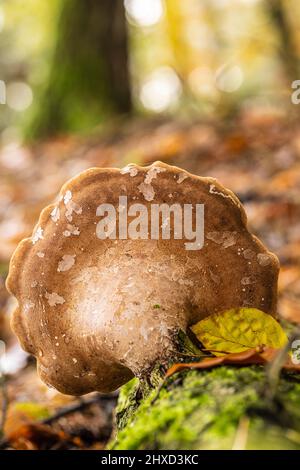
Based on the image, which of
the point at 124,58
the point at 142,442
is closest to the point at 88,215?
the point at 142,442

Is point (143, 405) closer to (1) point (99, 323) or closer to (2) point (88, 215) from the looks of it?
(1) point (99, 323)

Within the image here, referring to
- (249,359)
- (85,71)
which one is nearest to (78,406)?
(249,359)

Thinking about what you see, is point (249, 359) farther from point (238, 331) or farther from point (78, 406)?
point (78, 406)

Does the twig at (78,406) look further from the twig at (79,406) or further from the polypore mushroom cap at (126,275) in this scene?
the polypore mushroom cap at (126,275)

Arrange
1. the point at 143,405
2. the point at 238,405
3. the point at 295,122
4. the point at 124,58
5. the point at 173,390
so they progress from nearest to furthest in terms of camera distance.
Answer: the point at 238,405 → the point at 173,390 → the point at 143,405 → the point at 295,122 → the point at 124,58

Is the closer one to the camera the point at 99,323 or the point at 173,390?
the point at 173,390

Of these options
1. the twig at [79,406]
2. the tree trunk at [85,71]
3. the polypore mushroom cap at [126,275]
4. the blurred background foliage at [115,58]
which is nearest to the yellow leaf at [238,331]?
the polypore mushroom cap at [126,275]
